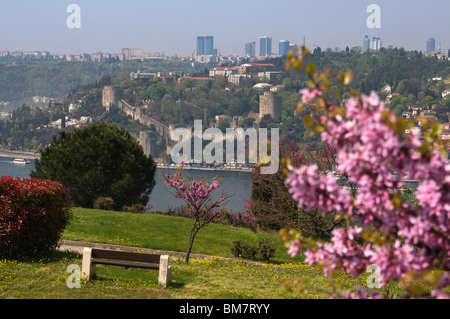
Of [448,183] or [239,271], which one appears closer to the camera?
[448,183]

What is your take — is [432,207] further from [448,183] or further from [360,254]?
[360,254]

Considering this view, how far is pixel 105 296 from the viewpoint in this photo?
6918mm

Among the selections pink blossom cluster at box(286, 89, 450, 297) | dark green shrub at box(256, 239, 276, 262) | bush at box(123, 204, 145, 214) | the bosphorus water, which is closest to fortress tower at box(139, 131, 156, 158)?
the bosphorus water

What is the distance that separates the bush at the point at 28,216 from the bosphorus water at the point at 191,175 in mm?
37520

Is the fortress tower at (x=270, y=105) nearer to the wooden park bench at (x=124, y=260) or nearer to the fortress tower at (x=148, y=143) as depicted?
the fortress tower at (x=148, y=143)

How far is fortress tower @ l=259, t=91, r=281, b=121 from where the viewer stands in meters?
152

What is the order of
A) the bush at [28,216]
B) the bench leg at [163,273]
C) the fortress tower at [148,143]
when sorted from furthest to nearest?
the fortress tower at [148,143]
the bush at [28,216]
the bench leg at [163,273]

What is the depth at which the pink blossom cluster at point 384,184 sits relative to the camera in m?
3.46

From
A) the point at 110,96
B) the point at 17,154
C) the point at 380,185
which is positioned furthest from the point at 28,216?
the point at 110,96

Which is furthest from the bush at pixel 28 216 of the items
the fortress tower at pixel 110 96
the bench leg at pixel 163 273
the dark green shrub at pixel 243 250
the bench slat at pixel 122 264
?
the fortress tower at pixel 110 96
